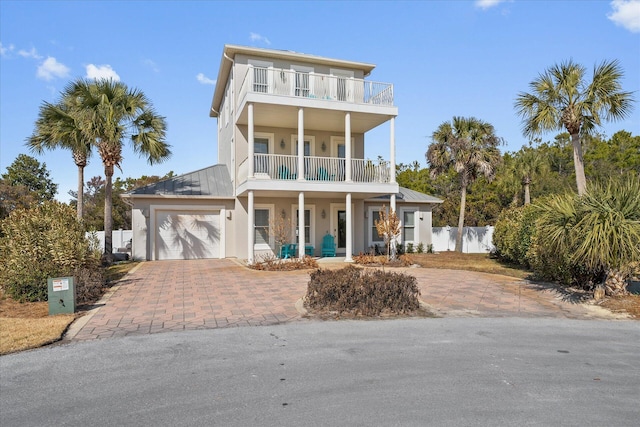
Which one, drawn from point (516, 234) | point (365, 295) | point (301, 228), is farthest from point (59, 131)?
point (516, 234)

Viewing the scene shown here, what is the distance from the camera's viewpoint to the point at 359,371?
4.82m

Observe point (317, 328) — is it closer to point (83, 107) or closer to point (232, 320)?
point (232, 320)

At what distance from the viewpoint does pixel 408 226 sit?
22562 millimetres

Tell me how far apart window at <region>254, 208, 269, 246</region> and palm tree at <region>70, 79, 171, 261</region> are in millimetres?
4475

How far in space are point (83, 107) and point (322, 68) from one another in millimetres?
9612

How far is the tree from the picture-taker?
121 ft

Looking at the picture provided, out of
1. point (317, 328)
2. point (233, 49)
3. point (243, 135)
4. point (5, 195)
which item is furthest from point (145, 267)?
point (5, 195)

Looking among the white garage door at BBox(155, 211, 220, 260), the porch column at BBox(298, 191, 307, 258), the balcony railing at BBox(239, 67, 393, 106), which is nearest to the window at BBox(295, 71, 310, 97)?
the balcony railing at BBox(239, 67, 393, 106)

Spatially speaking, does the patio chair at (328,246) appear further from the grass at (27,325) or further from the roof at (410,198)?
the grass at (27,325)

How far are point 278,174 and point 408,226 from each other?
9083 millimetres

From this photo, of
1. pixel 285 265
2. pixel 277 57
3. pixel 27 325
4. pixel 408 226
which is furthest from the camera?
pixel 408 226

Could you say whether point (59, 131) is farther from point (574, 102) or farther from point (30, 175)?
point (30, 175)

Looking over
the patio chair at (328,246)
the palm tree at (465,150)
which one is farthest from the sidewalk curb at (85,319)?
the palm tree at (465,150)

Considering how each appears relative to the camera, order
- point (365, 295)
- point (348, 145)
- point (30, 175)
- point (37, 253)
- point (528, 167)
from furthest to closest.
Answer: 1. point (30, 175)
2. point (528, 167)
3. point (348, 145)
4. point (37, 253)
5. point (365, 295)
